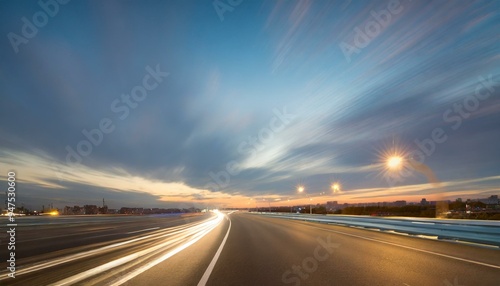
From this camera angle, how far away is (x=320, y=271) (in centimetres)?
805

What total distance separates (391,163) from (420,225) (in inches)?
329

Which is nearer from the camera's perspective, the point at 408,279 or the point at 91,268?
the point at 408,279

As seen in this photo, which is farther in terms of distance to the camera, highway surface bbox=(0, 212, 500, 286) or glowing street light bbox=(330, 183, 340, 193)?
glowing street light bbox=(330, 183, 340, 193)

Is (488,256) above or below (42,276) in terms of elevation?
below

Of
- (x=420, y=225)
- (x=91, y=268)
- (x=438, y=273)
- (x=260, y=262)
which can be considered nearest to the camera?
(x=438, y=273)

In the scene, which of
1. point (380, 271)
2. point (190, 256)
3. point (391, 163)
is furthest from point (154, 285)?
point (391, 163)

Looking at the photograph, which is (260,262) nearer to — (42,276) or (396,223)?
(42,276)

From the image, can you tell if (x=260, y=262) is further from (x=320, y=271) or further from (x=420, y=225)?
(x=420, y=225)

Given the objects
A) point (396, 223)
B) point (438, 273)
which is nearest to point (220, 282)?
point (438, 273)

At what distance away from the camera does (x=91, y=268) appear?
865cm

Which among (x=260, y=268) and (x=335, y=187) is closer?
(x=260, y=268)

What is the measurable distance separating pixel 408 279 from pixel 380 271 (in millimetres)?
994

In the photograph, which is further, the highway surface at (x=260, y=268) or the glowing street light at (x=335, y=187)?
the glowing street light at (x=335, y=187)

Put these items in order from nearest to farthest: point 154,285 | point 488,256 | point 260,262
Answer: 1. point 154,285
2. point 260,262
3. point 488,256
